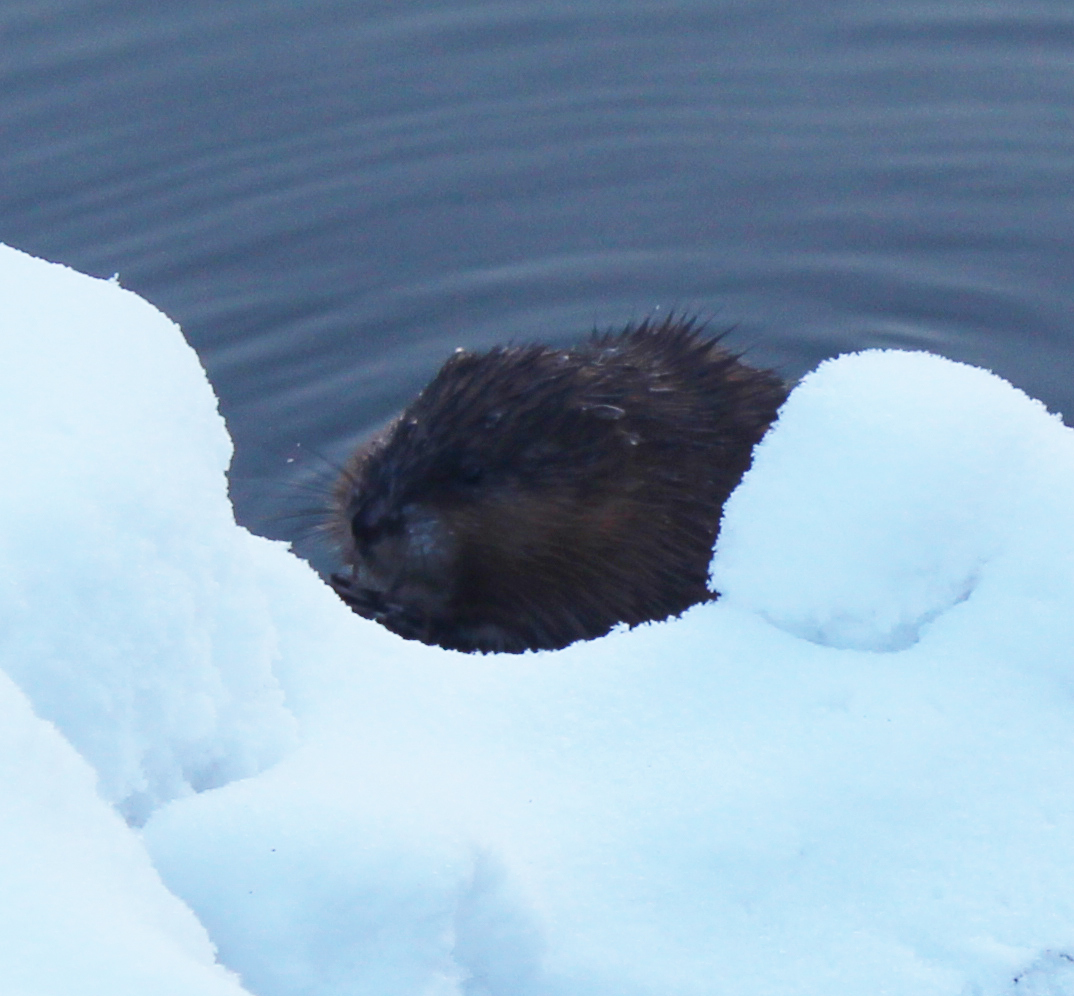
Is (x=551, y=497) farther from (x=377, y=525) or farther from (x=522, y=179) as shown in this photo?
(x=522, y=179)

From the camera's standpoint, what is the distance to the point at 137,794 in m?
1.75

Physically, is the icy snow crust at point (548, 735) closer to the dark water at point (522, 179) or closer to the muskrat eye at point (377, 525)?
the muskrat eye at point (377, 525)

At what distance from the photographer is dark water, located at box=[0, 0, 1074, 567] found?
558 cm

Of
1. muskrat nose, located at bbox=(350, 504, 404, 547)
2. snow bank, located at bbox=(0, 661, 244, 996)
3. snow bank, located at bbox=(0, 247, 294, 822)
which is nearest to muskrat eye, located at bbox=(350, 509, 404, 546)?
muskrat nose, located at bbox=(350, 504, 404, 547)

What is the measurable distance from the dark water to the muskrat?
97cm

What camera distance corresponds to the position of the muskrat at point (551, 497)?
3.84 m

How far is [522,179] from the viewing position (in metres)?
6.29

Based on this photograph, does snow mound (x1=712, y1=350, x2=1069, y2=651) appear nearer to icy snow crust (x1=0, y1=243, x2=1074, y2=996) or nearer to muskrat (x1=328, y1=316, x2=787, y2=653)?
icy snow crust (x1=0, y1=243, x2=1074, y2=996)

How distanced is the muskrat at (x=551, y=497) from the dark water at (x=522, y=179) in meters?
0.97

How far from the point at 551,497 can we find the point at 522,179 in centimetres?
261

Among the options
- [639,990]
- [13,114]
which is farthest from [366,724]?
[13,114]

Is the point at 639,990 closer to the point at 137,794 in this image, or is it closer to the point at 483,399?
the point at 137,794

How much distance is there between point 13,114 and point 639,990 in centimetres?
561

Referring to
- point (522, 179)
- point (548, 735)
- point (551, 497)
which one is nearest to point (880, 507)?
point (548, 735)
